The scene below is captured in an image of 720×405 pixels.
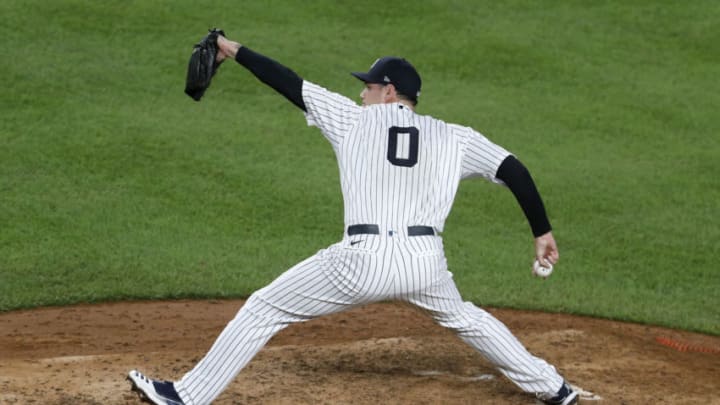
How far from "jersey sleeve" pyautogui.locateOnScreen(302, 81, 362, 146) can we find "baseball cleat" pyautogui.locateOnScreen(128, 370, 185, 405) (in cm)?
129

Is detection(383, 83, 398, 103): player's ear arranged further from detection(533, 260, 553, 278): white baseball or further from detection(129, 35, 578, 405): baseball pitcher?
detection(533, 260, 553, 278): white baseball

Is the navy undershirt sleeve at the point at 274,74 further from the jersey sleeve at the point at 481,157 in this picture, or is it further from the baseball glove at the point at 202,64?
the jersey sleeve at the point at 481,157

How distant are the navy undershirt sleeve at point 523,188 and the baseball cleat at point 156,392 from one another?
5.56 ft

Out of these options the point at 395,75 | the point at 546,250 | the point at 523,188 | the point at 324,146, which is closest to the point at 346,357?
the point at 546,250

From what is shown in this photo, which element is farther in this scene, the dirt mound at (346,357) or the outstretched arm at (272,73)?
the dirt mound at (346,357)

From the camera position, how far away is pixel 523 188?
5.14 meters

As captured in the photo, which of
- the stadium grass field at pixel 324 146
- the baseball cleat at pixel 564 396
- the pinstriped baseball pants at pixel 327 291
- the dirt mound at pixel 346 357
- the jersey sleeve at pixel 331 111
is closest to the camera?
the pinstriped baseball pants at pixel 327 291

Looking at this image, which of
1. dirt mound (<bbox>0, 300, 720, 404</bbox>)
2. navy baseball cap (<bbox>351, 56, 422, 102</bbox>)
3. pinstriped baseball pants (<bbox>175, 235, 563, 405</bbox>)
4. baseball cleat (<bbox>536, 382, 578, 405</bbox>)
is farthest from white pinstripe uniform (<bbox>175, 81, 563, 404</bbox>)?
baseball cleat (<bbox>536, 382, 578, 405</bbox>)

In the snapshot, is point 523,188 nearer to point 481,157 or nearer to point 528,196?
point 528,196

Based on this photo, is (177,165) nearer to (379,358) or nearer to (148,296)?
(148,296)

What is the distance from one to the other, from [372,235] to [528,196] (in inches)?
28.2

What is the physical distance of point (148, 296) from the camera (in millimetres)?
7613

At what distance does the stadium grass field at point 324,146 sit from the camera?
8125mm

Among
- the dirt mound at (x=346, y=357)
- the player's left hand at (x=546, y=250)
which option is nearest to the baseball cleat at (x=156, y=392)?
the dirt mound at (x=346, y=357)
